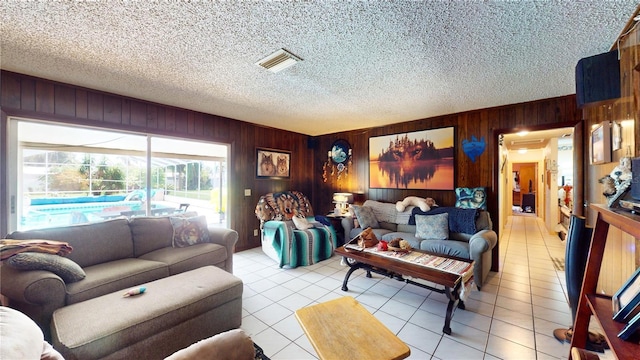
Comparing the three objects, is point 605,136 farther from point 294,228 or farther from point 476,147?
point 294,228

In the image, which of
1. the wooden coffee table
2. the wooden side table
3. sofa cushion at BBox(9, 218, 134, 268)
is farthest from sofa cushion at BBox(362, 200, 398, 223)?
sofa cushion at BBox(9, 218, 134, 268)

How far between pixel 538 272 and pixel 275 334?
3.63 m

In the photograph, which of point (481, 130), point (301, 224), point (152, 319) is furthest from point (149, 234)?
point (481, 130)

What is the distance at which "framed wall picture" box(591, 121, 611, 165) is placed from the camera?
6.64ft

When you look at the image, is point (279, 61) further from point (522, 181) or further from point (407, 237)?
point (522, 181)

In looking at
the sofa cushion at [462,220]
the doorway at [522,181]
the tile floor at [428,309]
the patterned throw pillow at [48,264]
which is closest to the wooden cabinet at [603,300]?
the tile floor at [428,309]

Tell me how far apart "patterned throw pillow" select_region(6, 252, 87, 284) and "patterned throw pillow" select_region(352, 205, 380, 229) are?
11.0 ft

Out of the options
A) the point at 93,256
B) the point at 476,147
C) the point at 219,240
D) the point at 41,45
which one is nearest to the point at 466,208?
the point at 476,147

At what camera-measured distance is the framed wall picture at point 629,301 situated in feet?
3.14

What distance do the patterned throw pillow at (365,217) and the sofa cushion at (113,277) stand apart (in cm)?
279

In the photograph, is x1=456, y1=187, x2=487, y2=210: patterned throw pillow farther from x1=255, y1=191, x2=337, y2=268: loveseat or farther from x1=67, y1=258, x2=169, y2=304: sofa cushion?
x1=67, y1=258, x2=169, y2=304: sofa cushion

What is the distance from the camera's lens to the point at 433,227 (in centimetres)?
345

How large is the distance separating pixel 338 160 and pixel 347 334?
4.26 m

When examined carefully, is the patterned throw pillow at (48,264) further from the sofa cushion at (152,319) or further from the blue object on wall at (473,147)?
the blue object on wall at (473,147)
